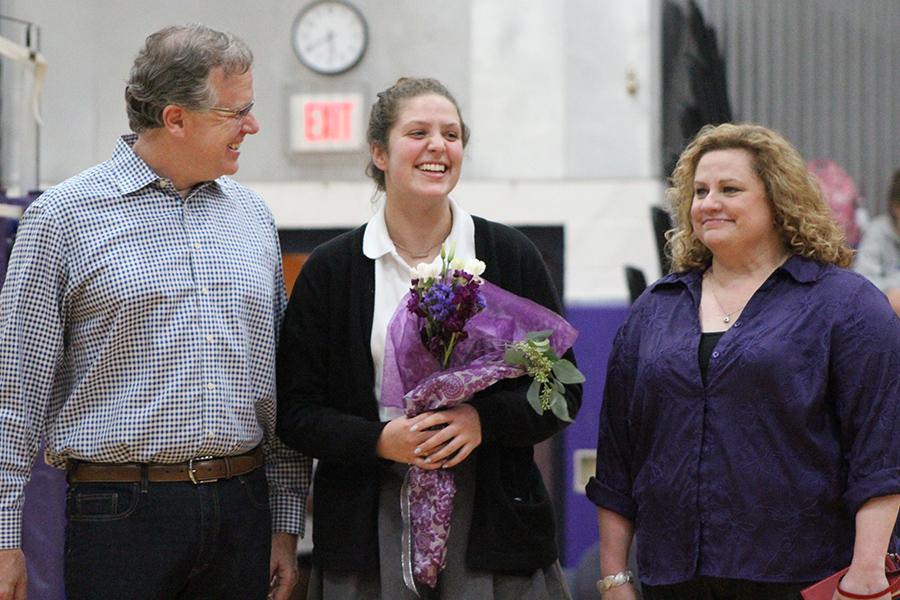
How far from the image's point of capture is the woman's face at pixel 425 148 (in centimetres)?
255

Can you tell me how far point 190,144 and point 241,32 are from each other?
13.7 feet

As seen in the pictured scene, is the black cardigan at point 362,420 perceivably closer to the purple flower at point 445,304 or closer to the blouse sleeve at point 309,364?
the blouse sleeve at point 309,364

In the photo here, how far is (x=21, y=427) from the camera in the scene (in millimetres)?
2309

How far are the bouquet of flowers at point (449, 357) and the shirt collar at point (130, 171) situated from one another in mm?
581

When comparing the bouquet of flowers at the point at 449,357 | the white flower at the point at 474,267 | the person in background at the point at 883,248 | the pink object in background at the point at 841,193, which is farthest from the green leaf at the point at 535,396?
the pink object in background at the point at 841,193

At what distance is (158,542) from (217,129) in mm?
835

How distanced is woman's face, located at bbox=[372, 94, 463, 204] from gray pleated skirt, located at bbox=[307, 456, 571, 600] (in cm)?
58

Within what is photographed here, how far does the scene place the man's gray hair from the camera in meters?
2.44

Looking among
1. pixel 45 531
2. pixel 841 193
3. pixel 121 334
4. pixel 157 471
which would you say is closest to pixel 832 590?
pixel 157 471

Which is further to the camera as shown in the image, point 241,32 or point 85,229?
point 241,32

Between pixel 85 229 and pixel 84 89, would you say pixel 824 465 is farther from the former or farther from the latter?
pixel 84 89

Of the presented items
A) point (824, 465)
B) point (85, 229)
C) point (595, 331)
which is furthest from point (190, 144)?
point (595, 331)

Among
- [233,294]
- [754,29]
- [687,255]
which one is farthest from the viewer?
[754,29]

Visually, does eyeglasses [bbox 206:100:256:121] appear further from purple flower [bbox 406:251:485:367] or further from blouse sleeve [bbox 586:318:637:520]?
blouse sleeve [bbox 586:318:637:520]
